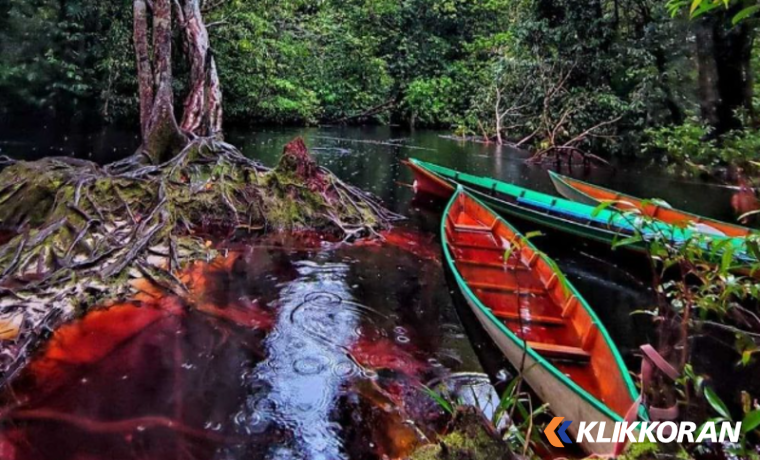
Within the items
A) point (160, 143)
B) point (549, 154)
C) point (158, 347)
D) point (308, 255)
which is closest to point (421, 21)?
point (549, 154)

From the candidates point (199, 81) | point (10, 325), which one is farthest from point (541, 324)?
point (199, 81)

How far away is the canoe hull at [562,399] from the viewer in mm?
3235

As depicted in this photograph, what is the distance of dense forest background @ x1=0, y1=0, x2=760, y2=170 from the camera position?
15750 millimetres

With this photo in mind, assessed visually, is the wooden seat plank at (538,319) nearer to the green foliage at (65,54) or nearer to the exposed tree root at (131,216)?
the exposed tree root at (131,216)

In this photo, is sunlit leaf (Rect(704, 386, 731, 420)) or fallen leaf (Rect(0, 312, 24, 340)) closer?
→ sunlit leaf (Rect(704, 386, 731, 420))

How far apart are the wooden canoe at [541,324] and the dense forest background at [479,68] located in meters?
6.50

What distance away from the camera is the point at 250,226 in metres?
8.90

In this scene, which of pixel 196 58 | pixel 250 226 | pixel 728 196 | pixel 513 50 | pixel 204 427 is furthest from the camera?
pixel 513 50

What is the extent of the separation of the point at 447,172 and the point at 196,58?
258 inches

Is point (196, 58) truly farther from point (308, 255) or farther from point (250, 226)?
point (308, 255)

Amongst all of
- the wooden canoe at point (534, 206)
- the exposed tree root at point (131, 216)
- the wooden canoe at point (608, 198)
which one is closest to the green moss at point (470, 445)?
the exposed tree root at point (131, 216)

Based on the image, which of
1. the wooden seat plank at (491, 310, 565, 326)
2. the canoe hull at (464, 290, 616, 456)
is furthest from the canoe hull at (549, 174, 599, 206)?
the canoe hull at (464, 290, 616, 456)

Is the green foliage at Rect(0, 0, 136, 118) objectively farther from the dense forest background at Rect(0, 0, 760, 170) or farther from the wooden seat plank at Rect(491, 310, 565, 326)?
the wooden seat plank at Rect(491, 310, 565, 326)

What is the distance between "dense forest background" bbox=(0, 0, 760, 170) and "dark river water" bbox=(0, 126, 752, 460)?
7.85m
